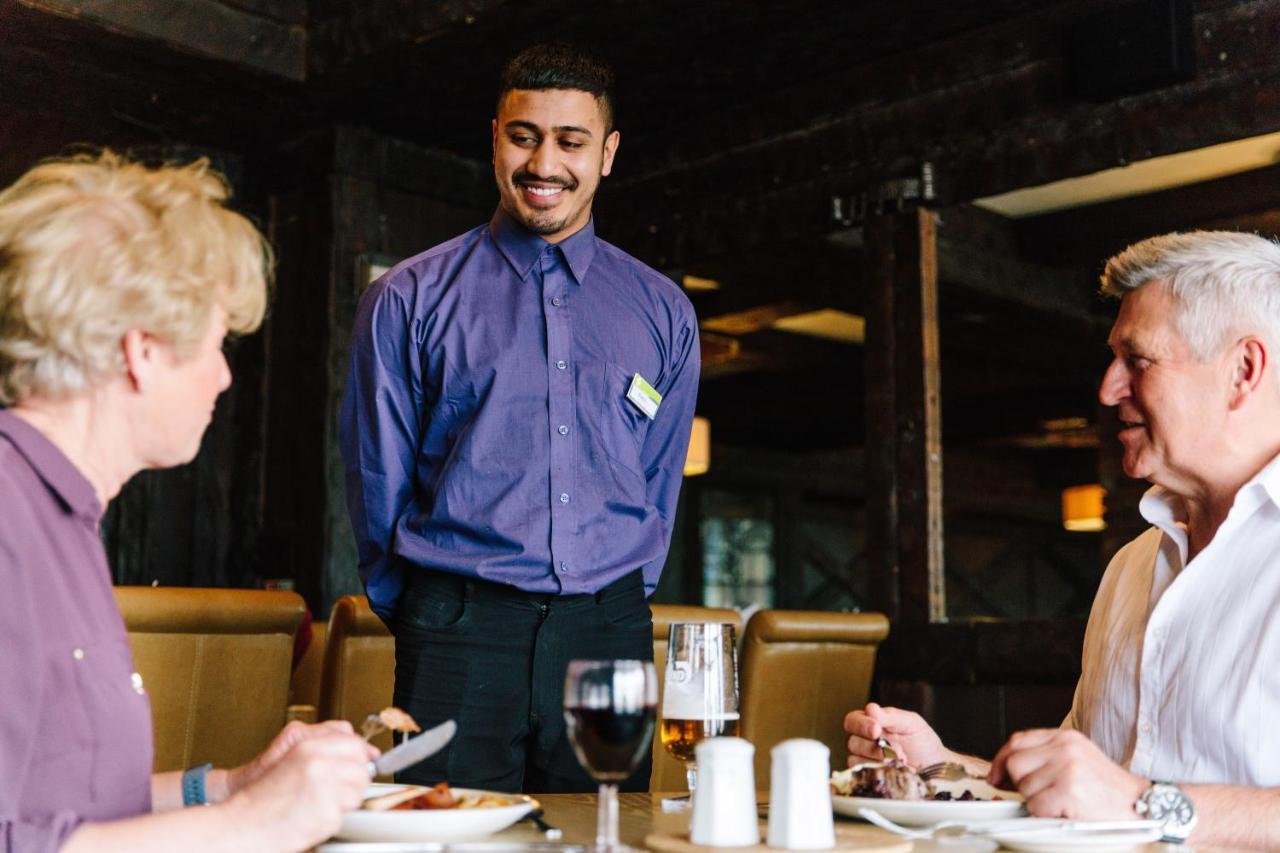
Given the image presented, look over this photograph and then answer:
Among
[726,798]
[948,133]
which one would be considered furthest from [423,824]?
[948,133]

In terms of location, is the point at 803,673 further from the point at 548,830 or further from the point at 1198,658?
the point at 548,830

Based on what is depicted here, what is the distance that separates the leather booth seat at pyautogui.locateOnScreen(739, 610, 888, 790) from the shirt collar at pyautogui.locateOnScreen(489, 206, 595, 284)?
57.0 inches

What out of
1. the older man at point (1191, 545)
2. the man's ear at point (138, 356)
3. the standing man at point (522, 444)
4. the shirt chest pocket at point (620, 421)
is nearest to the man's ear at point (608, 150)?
the standing man at point (522, 444)

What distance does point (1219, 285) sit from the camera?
5.98ft

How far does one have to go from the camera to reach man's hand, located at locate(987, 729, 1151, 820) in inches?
53.5

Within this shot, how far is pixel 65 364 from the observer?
46.0 inches

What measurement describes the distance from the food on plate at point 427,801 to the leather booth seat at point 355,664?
1.92 m

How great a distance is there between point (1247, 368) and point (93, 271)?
4.53 feet

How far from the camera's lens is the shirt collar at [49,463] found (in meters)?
1.14

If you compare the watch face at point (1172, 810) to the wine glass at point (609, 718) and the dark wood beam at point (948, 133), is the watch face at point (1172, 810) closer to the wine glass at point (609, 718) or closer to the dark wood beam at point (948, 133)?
the wine glass at point (609, 718)

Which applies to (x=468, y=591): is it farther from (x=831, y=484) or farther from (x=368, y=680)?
(x=831, y=484)

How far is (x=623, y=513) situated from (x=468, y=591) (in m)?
0.32

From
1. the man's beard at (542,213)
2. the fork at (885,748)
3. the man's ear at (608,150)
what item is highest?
the man's ear at (608,150)

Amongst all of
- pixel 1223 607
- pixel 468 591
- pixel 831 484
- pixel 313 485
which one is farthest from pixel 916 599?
pixel 831 484
